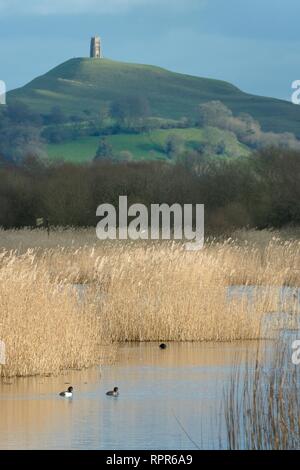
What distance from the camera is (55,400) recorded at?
11930 millimetres

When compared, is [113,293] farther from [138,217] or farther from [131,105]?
[131,105]

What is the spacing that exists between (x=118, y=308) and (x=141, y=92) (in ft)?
399

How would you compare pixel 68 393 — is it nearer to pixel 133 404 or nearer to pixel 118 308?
pixel 133 404

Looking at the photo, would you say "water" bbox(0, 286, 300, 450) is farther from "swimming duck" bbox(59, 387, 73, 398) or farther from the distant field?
the distant field

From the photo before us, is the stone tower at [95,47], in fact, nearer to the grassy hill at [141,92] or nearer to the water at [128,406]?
the grassy hill at [141,92]

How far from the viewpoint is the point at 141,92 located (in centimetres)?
13638

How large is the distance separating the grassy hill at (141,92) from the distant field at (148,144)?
15343 millimetres

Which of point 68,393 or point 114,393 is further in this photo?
point 114,393

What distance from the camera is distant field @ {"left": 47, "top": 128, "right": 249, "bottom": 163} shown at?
302 feet

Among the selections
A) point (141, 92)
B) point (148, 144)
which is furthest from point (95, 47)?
point (148, 144)

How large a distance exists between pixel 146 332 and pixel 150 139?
3260 inches

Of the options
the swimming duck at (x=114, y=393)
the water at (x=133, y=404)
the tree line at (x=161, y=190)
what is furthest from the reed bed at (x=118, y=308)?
the tree line at (x=161, y=190)

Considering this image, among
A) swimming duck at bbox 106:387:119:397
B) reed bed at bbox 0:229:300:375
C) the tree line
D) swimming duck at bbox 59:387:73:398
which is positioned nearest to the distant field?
the tree line

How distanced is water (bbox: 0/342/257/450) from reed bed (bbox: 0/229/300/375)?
1.09 feet
